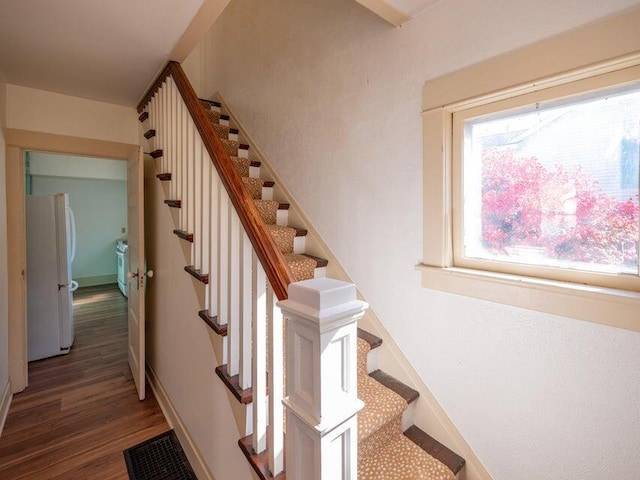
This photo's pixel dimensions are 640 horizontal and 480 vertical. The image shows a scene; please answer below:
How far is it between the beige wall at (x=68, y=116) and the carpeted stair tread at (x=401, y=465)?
310cm

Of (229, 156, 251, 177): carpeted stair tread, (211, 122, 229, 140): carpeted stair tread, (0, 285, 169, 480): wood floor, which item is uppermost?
(211, 122, 229, 140): carpeted stair tread

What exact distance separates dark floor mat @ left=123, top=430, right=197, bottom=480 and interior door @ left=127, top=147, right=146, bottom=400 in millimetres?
524

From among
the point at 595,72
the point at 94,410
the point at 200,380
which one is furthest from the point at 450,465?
the point at 94,410

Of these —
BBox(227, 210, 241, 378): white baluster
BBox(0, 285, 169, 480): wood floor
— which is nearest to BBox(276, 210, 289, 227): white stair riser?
BBox(227, 210, 241, 378): white baluster

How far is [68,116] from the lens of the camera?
2441mm

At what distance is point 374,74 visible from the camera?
1.64 meters

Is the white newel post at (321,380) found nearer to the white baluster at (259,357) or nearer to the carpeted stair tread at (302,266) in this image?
the white baluster at (259,357)

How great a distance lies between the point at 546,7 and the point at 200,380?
87.7 inches

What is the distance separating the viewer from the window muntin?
984 mm

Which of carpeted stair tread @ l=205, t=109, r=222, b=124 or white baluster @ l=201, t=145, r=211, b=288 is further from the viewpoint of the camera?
carpeted stair tread @ l=205, t=109, r=222, b=124

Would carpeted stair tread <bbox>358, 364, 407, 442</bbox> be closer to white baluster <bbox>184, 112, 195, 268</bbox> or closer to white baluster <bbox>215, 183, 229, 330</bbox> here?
white baluster <bbox>215, 183, 229, 330</bbox>

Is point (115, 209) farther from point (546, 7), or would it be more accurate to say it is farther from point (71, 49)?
point (546, 7)

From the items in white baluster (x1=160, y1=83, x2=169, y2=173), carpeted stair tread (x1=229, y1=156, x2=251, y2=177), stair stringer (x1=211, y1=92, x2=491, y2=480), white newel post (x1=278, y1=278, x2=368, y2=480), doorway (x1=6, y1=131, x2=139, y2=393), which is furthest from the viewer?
carpeted stair tread (x1=229, y1=156, x2=251, y2=177)

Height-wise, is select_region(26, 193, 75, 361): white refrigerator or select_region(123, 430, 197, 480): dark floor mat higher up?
select_region(26, 193, 75, 361): white refrigerator
